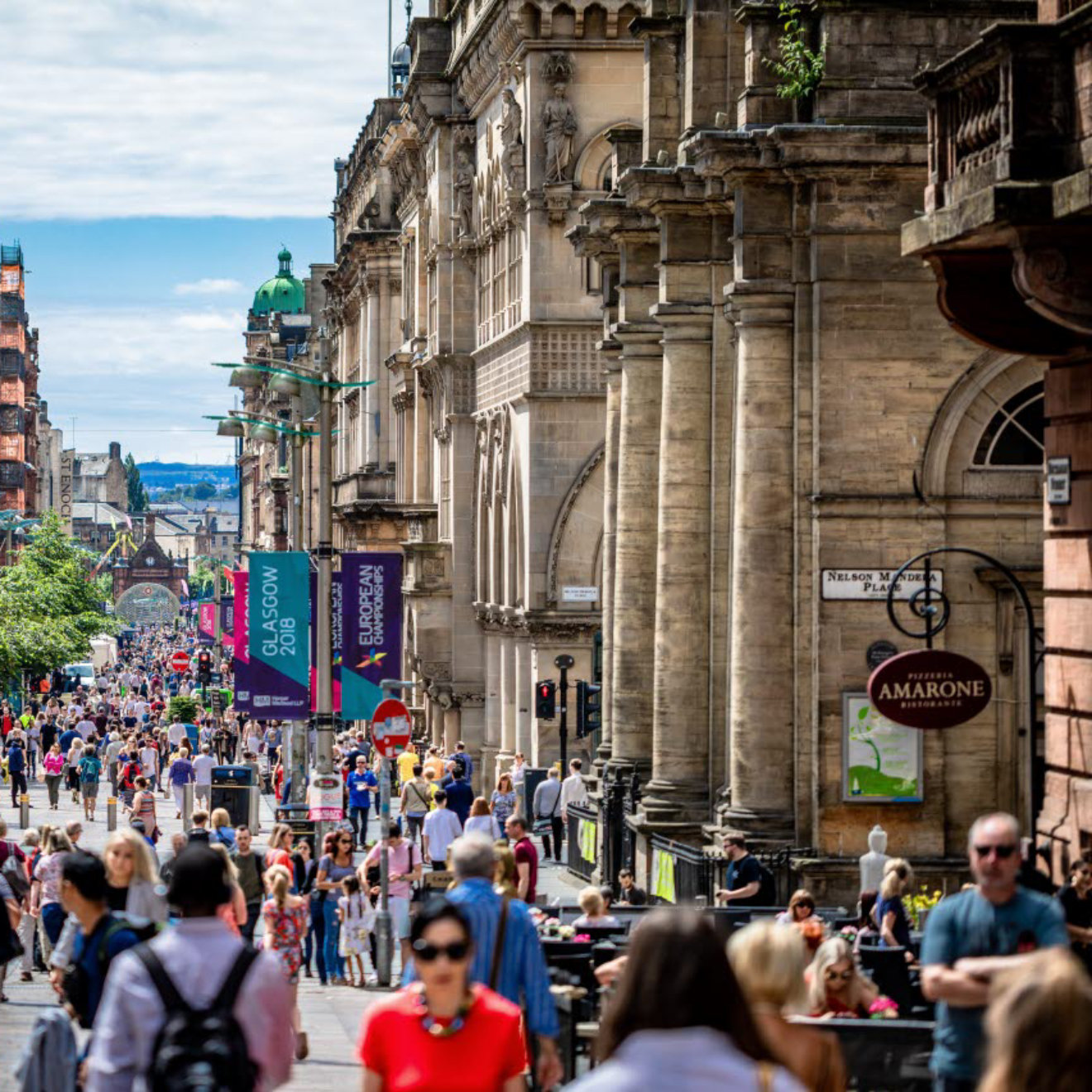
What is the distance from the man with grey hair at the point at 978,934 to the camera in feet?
32.8

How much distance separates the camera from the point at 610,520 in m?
36.8

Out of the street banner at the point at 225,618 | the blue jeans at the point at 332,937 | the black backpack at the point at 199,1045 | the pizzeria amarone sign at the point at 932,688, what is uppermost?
the street banner at the point at 225,618

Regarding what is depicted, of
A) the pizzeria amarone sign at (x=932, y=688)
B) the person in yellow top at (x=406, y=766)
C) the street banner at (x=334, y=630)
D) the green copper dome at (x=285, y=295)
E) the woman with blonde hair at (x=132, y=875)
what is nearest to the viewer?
the woman with blonde hair at (x=132, y=875)

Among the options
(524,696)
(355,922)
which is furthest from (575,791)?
(524,696)

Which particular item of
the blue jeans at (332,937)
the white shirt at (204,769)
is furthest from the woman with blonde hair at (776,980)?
the white shirt at (204,769)

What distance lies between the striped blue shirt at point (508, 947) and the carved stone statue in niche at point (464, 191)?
45.6 meters

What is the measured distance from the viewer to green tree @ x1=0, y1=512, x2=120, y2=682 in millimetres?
94688

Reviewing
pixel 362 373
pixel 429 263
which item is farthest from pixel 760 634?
pixel 362 373

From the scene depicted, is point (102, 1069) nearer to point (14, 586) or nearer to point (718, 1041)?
point (718, 1041)

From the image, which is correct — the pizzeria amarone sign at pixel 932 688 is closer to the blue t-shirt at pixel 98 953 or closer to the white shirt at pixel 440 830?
the white shirt at pixel 440 830

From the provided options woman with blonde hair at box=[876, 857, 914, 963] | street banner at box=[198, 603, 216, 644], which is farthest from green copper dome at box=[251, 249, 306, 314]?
woman with blonde hair at box=[876, 857, 914, 963]

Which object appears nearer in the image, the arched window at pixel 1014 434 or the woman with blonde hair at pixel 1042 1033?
the woman with blonde hair at pixel 1042 1033

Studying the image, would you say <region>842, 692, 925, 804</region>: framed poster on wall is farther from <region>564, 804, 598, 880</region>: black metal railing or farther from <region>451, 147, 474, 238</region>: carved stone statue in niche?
<region>451, 147, 474, 238</region>: carved stone statue in niche

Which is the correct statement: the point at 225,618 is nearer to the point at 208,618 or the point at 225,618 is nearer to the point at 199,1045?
the point at 208,618
